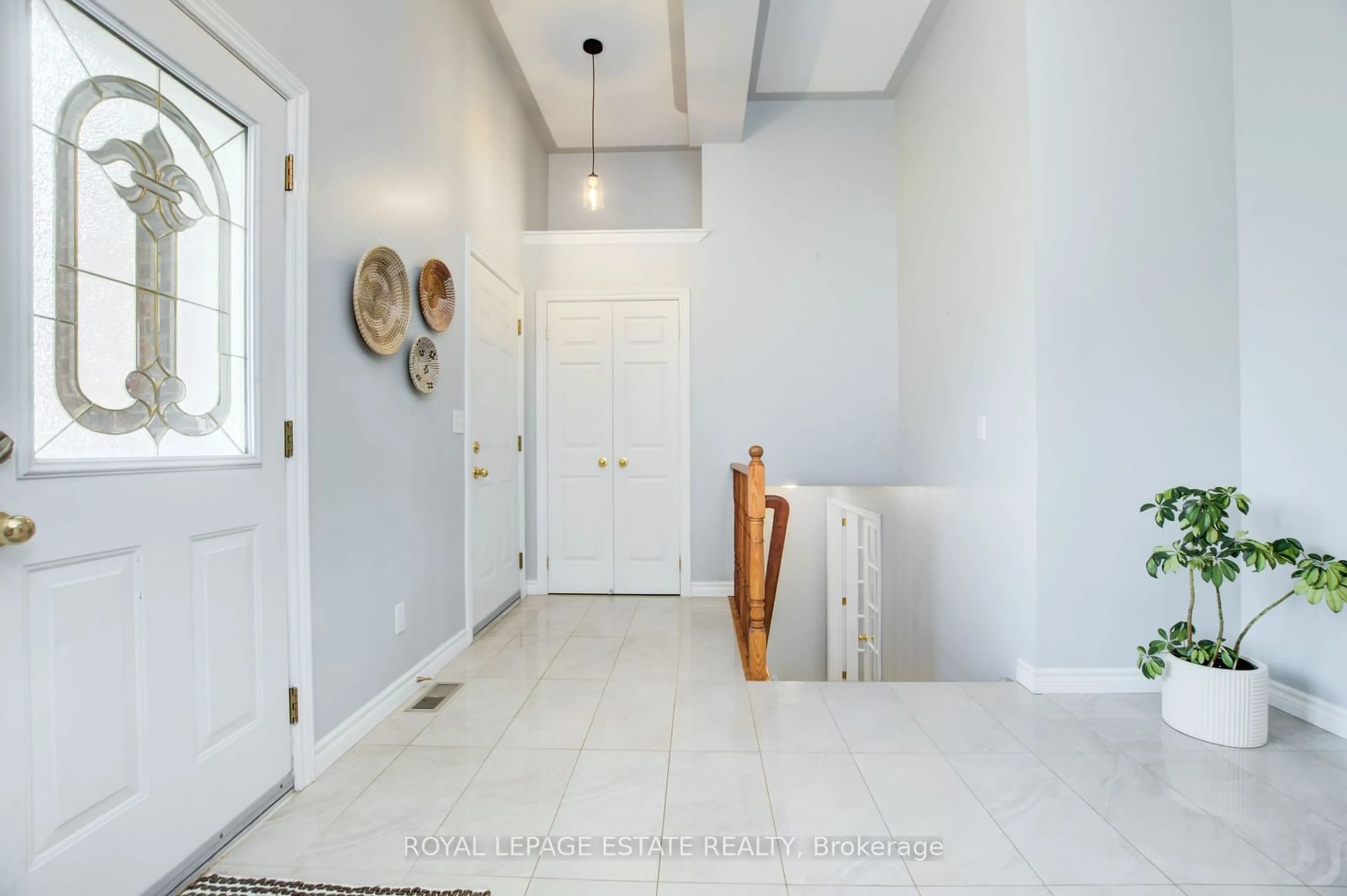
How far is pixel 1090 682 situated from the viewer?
8.07 feet

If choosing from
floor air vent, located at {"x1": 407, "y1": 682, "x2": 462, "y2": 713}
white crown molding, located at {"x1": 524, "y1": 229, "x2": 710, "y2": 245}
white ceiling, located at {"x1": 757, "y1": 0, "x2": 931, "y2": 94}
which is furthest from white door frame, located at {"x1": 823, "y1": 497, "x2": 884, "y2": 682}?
white ceiling, located at {"x1": 757, "y1": 0, "x2": 931, "y2": 94}

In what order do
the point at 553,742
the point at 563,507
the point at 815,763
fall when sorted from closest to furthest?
the point at 815,763 → the point at 553,742 → the point at 563,507

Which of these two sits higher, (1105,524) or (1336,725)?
(1105,524)

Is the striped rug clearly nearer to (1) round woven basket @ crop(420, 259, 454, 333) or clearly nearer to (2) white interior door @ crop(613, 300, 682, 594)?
(1) round woven basket @ crop(420, 259, 454, 333)

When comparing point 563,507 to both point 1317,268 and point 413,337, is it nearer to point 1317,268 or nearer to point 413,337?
point 413,337

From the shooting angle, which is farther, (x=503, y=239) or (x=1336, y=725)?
(x=503, y=239)

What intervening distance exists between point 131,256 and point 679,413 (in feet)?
10.4

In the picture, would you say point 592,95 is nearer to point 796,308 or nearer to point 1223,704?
point 796,308

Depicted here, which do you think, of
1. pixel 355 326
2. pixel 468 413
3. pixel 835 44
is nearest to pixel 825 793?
pixel 355 326

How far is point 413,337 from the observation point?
2557 millimetres

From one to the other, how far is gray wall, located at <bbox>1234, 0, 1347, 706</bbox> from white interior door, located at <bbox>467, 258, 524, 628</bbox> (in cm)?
354

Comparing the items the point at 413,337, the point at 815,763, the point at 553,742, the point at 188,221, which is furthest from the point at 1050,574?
the point at 188,221

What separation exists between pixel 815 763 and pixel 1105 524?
160 cm

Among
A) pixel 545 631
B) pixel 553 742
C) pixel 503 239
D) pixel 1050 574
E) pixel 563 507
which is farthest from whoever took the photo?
pixel 563 507
